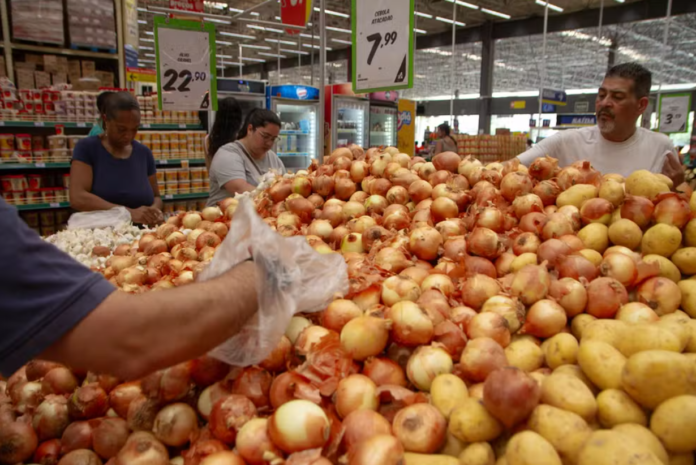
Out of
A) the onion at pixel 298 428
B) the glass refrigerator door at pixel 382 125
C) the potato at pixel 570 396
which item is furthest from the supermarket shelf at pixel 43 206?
the glass refrigerator door at pixel 382 125

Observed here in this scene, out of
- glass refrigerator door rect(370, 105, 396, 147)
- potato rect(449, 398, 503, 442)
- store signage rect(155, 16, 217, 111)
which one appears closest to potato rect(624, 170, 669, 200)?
potato rect(449, 398, 503, 442)

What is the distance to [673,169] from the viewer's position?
281cm

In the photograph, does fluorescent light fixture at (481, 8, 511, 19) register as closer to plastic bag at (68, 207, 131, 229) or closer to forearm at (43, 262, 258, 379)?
plastic bag at (68, 207, 131, 229)

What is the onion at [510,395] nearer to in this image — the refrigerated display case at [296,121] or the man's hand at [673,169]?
the man's hand at [673,169]

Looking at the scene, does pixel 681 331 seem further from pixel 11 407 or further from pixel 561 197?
pixel 11 407

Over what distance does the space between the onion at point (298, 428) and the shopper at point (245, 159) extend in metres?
2.71

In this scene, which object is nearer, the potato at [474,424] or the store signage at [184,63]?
the potato at [474,424]

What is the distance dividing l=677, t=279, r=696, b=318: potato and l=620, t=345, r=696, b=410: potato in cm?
53

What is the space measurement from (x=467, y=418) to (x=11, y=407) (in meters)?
1.30

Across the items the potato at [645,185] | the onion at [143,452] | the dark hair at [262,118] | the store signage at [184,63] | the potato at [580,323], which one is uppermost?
the store signage at [184,63]

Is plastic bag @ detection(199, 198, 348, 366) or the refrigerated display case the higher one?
the refrigerated display case

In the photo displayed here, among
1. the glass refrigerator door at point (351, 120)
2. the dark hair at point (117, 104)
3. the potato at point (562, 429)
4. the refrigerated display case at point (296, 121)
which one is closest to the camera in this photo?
the potato at point (562, 429)

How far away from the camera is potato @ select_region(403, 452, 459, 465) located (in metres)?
0.94

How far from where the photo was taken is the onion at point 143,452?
3.45 ft
